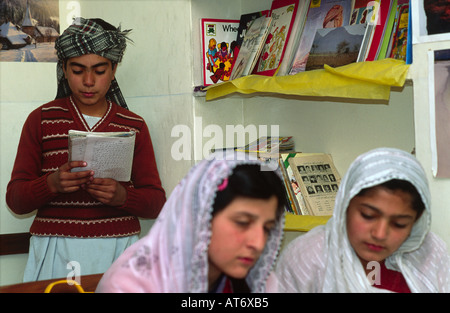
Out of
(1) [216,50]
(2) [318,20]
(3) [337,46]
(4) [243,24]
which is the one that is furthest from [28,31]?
(3) [337,46]

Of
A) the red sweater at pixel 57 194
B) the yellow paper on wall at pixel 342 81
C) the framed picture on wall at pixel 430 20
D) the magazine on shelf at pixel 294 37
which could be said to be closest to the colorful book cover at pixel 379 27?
the yellow paper on wall at pixel 342 81

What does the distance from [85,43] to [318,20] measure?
3.32 ft

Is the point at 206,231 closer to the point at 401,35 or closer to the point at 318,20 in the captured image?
the point at 401,35

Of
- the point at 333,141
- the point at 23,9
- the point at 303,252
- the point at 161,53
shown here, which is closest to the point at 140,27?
Result: the point at 161,53

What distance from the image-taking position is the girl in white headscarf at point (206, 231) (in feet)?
4.53

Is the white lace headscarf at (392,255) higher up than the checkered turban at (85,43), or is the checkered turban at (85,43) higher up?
the checkered turban at (85,43)

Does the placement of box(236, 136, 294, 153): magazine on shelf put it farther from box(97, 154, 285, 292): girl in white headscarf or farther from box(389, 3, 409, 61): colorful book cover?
box(97, 154, 285, 292): girl in white headscarf

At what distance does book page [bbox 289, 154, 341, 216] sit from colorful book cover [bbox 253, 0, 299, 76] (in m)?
0.44

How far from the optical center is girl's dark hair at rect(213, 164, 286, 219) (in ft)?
4.65

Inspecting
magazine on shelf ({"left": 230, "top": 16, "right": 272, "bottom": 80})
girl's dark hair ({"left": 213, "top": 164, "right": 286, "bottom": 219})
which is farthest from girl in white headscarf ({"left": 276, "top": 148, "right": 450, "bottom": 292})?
magazine on shelf ({"left": 230, "top": 16, "right": 272, "bottom": 80})

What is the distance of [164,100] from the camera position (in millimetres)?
3178

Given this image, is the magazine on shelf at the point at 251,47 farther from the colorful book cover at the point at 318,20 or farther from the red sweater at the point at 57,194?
the red sweater at the point at 57,194

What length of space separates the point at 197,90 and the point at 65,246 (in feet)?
3.17

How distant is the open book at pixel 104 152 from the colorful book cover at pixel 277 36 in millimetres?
769
